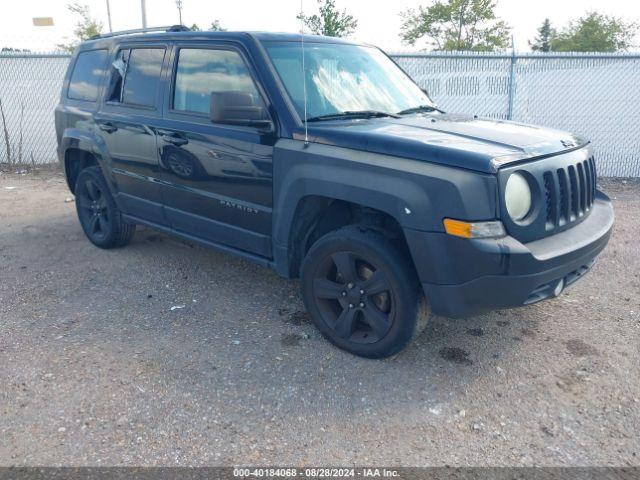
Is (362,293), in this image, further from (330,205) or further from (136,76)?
(136,76)

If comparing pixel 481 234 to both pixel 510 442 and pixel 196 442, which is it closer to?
pixel 510 442

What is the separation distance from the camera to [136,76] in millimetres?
4719

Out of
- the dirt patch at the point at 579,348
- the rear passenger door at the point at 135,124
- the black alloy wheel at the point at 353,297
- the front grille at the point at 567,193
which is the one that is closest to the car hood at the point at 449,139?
the front grille at the point at 567,193

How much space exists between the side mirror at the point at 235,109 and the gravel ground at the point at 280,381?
4.56 ft

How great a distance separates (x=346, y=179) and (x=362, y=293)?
0.68 metres

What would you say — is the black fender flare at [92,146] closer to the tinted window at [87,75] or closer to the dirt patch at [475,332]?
the tinted window at [87,75]

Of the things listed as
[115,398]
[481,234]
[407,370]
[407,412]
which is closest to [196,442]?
[115,398]

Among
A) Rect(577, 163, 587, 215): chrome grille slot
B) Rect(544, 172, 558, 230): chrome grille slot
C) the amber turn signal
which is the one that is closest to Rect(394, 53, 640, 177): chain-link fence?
Rect(577, 163, 587, 215): chrome grille slot

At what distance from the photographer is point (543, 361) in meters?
3.44

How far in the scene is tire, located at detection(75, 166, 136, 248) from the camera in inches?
211

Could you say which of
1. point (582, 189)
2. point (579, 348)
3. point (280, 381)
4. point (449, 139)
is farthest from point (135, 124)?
point (579, 348)

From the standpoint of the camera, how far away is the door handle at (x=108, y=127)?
488 centimetres

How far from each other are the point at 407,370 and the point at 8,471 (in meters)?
2.09

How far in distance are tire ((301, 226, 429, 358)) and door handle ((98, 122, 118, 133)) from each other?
2373 mm
